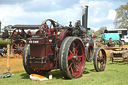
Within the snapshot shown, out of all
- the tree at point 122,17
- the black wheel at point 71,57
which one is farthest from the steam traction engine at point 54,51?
the tree at point 122,17

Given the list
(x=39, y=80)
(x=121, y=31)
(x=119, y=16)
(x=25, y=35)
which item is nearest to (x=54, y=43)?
(x=39, y=80)

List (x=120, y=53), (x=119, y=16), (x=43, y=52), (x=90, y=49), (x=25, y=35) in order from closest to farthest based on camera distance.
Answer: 1. (x=43, y=52)
2. (x=90, y=49)
3. (x=120, y=53)
4. (x=25, y=35)
5. (x=119, y=16)

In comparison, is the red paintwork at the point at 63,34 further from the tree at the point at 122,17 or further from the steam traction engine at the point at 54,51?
the tree at the point at 122,17

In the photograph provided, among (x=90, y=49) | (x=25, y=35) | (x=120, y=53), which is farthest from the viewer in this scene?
(x=25, y=35)

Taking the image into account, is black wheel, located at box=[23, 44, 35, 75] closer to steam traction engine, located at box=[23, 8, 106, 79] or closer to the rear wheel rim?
steam traction engine, located at box=[23, 8, 106, 79]

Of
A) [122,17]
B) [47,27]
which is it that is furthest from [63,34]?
[122,17]

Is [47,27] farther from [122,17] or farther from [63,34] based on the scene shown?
[122,17]

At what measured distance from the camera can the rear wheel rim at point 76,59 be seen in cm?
640

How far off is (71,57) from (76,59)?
0.69 feet

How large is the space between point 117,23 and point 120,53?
116 ft

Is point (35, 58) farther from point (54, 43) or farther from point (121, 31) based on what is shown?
point (121, 31)

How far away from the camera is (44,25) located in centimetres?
636

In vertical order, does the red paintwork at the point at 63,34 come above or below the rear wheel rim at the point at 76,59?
above

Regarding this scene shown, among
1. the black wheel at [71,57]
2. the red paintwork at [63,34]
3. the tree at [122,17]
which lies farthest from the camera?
Answer: the tree at [122,17]
